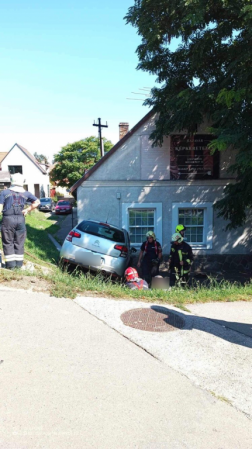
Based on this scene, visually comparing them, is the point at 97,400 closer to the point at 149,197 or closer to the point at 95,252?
the point at 95,252

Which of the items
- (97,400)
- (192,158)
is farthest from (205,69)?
(97,400)

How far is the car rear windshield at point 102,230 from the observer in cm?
913

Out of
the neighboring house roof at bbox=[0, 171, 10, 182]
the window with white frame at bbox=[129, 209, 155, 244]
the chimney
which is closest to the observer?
the window with white frame at bbox=[129, 209, 155, 244]

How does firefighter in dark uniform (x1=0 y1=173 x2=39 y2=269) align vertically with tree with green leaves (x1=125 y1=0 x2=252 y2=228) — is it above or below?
below

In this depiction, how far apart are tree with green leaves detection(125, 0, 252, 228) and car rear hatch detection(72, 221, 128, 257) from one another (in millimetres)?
3186

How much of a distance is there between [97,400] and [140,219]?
33.9ft

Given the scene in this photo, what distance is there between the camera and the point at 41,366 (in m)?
3.43

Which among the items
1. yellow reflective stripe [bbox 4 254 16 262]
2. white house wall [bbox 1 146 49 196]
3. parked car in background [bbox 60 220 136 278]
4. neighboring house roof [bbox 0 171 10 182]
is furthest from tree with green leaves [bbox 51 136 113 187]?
yellow reflective stripe [bbox 4 254 16 262]

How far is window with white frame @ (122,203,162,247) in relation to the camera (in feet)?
42.6

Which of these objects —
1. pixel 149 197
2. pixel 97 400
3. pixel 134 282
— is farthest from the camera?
pixel 149 197

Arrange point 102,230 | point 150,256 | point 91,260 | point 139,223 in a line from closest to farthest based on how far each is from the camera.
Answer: point 91,260
point 150,256
point 102,230
point 139,223

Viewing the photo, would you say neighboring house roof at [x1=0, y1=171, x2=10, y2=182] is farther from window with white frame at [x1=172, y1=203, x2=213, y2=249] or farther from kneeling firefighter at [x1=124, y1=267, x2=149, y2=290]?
kneeling firefighter at [x1=124, y1=267, x2=149, y2=290]

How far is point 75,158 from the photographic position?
1930 inches

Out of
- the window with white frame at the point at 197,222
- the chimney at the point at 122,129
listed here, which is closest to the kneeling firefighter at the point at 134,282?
the window with white frame at the point at 197,222
